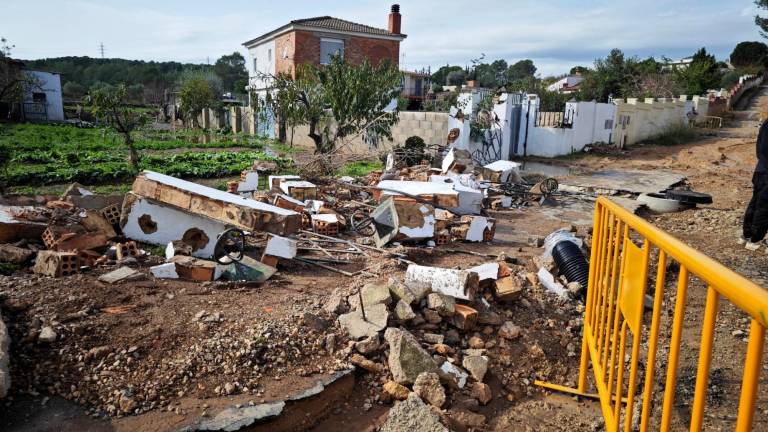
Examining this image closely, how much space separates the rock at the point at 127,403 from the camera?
9.79 ft

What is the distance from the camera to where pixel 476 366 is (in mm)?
3742

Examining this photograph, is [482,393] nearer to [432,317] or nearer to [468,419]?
[468,419]

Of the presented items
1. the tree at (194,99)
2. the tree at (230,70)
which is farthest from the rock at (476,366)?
the tree at (230,70)

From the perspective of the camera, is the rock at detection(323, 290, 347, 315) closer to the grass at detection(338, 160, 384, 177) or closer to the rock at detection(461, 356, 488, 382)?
the rock at detection(461, 356, 488, 382)

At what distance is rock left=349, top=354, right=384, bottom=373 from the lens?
359 centimetres

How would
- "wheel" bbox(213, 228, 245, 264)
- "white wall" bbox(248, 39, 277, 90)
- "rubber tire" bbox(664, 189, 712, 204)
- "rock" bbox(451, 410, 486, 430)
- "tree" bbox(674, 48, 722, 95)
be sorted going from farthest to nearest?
"tree" bbox(674, 48, 722, 95) → "white wall" bbox(248, 39, 277, 90) → "rubber tire" bbox(664, 189, 712, 204) → "wheel" bbox(213, 228, 245, 264) → "rock" bbox(451, 410, 486, 430)

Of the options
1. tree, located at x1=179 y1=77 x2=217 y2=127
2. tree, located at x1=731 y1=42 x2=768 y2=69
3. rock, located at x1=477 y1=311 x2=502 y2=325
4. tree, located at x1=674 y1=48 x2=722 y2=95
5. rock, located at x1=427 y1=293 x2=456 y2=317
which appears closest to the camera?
rock, located at x1=427 y1=293 x2=456 y2=317

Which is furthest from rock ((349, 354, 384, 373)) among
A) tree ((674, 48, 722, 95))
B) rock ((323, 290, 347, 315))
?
tree ((674, 48, 722, 95))

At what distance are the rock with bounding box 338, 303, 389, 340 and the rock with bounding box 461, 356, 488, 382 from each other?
657 mm

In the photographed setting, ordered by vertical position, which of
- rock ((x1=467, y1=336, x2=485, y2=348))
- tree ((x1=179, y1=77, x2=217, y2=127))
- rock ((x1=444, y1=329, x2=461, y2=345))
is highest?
tree ((x1=179, y1=77, x2=217, y2=127))

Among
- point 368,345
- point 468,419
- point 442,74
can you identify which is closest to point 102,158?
point 368,345

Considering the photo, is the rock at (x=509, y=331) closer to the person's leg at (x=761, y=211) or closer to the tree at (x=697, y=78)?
the person's leg at (x=761, y=211)

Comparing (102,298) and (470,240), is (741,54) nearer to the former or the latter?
(470,240)

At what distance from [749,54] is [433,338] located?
6608 centimetres
